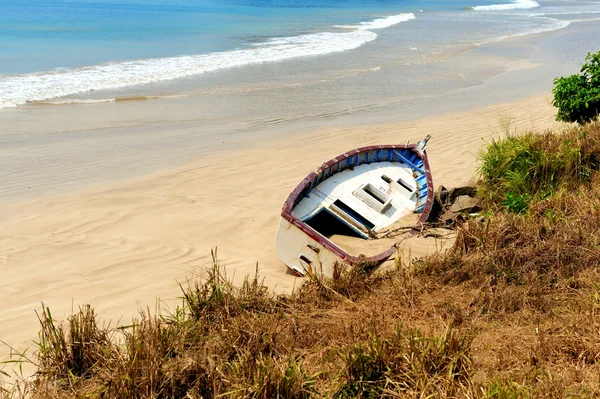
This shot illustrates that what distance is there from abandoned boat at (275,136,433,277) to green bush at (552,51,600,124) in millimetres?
3266

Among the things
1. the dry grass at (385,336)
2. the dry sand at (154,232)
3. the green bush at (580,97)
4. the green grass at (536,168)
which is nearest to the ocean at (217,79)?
the dry sand at (154,232)

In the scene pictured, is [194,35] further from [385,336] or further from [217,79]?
[385,336]

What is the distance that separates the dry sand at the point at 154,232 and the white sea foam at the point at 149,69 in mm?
7593

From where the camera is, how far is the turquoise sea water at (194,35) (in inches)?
758

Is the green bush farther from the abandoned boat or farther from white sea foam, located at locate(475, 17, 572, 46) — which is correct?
white sea foam, located at locate(475, 17, 572, 46)

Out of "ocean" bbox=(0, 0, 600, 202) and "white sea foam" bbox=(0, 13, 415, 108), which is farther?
"white sea foam" bbox=(0, 13, 415, 108)

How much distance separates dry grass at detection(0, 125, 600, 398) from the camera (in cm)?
403

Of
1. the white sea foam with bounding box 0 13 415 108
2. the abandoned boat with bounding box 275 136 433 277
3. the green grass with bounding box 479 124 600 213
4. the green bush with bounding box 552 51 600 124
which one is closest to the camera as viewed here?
the abandoned boat with bounding box 275 136 433 277

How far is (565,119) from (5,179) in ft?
32.1

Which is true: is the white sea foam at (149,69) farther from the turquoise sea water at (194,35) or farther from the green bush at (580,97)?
the green bush at (580,97)

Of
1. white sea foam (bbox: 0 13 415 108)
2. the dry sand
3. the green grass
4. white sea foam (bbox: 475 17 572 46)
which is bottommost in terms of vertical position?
the dry sand

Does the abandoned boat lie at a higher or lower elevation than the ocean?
lower

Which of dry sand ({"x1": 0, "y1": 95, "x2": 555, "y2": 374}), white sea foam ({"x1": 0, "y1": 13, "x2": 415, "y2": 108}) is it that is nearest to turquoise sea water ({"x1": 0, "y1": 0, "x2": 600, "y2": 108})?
white sea foam ({"x1": 0, "y1": 13, "x2": 415, "y2": 108})

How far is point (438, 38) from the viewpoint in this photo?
30703 mm
